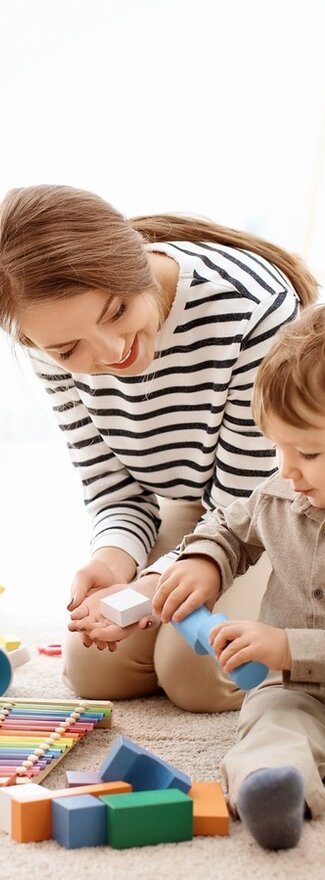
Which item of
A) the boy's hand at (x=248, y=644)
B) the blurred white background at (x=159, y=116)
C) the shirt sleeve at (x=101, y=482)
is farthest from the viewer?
the blurred white background at (x=159, y=116)

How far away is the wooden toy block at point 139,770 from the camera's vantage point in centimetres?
94

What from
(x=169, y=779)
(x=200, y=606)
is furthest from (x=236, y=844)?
(x=200, y=606)

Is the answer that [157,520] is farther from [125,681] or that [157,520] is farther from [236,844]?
[236,844]

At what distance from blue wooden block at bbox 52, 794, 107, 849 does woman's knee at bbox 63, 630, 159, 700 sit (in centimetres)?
39

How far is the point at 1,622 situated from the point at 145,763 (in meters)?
0.69

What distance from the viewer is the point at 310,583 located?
107 centimetres

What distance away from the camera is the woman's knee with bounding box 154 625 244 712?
124cm

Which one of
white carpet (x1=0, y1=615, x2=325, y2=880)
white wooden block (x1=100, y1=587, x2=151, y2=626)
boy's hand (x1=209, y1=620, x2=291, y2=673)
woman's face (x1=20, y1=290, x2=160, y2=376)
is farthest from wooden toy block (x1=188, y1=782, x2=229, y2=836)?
woman's face (x1=20, y1=290, x2=160, y2=376)

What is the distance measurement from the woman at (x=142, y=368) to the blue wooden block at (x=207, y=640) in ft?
0.44

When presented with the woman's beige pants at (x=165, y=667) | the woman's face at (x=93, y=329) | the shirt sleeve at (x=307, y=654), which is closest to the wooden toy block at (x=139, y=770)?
the shirt sleeve at (x=307, y=654)

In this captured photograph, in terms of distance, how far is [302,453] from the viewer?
39.0 inches

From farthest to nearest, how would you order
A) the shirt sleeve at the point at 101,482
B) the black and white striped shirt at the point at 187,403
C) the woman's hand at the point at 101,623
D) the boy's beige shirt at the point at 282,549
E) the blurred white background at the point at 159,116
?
the blurred white background at the point at 159,116
the shirt sleeve at the point at 101,482
the black and white striped shirt at the point at 187,403
the woman's hand at the point at 101,623
the boy's beige shirt at the point at 282,549

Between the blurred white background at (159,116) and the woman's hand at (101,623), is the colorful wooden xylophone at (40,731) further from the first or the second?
the blurred white background at (159,116)

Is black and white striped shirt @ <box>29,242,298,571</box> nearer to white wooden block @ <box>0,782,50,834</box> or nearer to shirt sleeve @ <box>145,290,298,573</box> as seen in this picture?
shirt sleeve @ <box>145,290,298,573</box>
